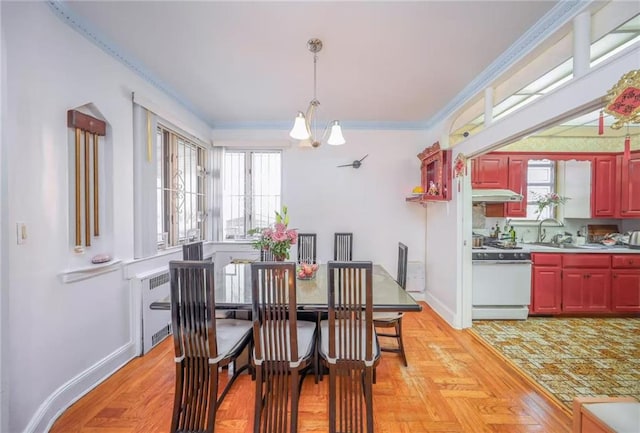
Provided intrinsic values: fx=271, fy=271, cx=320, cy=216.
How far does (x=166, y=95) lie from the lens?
3041 mm

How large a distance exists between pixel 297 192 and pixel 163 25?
2.61 m

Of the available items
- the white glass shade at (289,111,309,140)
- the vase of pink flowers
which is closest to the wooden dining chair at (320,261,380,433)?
the vase of pink flowers

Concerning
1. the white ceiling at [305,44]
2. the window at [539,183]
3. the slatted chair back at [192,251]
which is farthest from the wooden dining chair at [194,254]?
the window at [539,183]

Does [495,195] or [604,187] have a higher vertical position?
[604,187]

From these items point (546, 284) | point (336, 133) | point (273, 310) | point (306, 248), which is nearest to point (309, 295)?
point (273, 310)

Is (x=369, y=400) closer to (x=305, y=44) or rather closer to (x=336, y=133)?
(x=336, y=133)

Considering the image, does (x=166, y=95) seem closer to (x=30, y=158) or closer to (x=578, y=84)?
(x=30, y=158)

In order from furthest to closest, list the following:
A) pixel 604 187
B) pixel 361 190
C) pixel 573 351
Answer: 1. pixel 361 190
2. pixel 604 187
3. pixel 573 351

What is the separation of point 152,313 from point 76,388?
0.78 m

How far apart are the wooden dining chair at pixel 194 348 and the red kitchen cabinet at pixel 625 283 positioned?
4587 millimetres

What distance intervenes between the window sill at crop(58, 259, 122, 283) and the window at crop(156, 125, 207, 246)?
0.77 meters

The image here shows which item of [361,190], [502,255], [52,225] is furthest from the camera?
[361,190]

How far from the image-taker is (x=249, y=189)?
4.34 metres

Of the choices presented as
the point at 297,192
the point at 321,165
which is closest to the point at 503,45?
the point at 321,165
